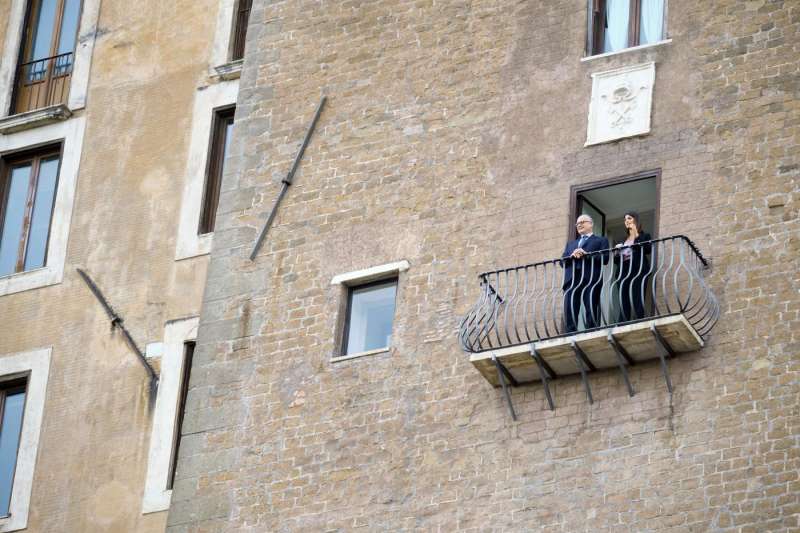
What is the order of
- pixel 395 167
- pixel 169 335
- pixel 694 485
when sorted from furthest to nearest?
pixel 169 335 < pixel 395 167 < pixel 694 485

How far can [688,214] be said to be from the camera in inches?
1000

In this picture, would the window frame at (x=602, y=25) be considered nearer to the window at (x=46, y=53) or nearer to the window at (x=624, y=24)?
the window at (x=624, y=24)

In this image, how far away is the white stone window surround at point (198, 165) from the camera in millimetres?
30753

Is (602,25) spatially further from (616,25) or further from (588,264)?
(588,264)

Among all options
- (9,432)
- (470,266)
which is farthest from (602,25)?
(9,432)

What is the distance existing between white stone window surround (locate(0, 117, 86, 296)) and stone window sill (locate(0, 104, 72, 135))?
0.08m

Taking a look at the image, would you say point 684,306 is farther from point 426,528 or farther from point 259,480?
point 259,480

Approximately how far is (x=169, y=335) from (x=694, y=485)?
29.0 ft

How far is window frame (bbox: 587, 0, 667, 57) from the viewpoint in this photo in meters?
26.9

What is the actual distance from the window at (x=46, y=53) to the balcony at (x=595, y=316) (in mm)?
10082

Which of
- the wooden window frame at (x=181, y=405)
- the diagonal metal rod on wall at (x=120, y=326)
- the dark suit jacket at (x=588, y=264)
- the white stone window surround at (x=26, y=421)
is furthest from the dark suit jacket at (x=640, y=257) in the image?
the white stone window surround at (x=26, y=421)

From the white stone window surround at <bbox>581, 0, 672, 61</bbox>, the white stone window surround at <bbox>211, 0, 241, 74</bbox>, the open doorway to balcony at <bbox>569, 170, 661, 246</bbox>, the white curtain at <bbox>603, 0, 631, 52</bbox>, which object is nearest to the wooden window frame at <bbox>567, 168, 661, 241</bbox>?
the open doorway to balcony at <bbox>569, 170, 661, 246</bbox>

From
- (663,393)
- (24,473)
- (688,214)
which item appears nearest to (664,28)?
(688,214)

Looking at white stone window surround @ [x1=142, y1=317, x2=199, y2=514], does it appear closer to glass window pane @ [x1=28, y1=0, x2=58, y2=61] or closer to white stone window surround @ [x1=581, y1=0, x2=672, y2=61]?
glass window pane @ [x1=28, y1=0, x2=58, y2=61]
